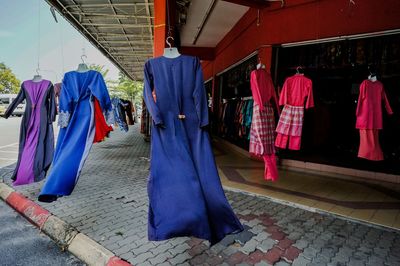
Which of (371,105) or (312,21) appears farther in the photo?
(312,21)

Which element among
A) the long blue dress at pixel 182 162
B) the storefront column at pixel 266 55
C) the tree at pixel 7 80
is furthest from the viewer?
the tree at pixel 7 80

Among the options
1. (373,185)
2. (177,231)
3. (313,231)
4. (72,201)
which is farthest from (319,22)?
(72,201)

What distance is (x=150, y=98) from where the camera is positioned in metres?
2.80

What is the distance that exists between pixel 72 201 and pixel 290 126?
358 centimetres

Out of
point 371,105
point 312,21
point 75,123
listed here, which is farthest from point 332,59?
point 75,123

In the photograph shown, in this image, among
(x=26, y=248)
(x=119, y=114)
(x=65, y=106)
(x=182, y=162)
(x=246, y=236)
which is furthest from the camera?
(x=119, y=114)

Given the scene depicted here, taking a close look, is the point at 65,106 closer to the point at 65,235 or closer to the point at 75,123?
the point at 75,123

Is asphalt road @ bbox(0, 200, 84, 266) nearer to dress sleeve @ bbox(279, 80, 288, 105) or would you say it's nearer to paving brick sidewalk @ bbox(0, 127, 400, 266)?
paving brick sidewalk @ bbox(0, 127, 400, 266)

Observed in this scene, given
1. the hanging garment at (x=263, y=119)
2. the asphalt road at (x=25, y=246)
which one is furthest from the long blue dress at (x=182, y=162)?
the hanging garment at (x=263, y=119)

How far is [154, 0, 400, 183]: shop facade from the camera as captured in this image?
5395mm

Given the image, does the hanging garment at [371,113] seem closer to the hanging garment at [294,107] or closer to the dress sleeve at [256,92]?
the hanging garment at [294,107]

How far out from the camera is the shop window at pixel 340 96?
5.70 meters

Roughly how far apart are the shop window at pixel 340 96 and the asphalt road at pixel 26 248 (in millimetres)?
5078

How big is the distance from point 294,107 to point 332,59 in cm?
221
